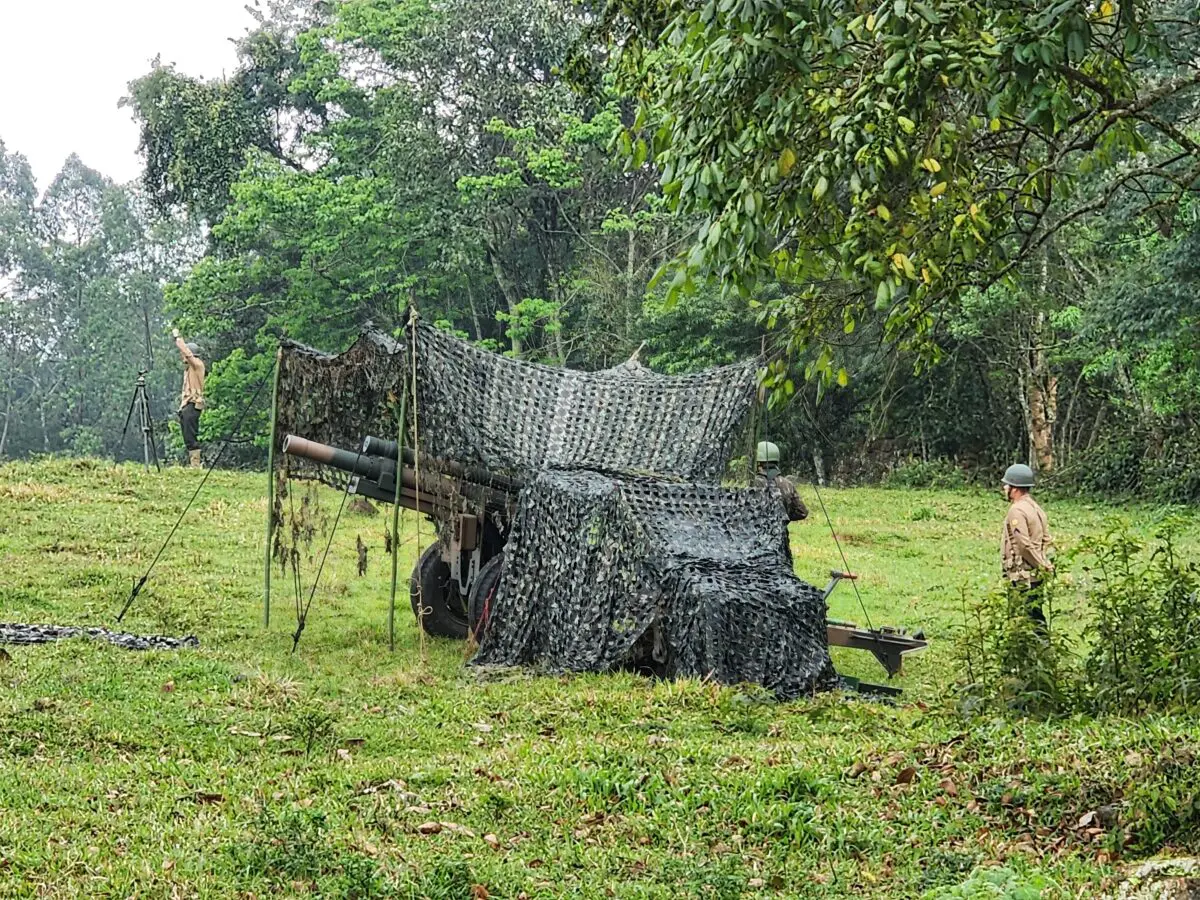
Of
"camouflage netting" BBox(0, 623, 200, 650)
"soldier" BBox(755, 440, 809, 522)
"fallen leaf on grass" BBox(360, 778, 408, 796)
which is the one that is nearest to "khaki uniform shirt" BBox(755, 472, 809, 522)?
"soldier" BBox(755, 440, 809, 522)

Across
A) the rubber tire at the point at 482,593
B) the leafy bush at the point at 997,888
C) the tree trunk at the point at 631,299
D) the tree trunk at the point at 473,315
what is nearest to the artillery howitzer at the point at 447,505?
the rubber tire at the point at 482,593

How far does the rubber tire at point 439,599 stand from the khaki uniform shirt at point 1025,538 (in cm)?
546

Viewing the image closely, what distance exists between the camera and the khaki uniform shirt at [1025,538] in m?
10.6

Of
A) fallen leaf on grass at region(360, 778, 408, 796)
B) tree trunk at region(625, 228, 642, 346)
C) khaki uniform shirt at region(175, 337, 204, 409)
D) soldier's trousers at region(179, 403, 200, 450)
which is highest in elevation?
tree trunk at region(625, 228, 642, 346)

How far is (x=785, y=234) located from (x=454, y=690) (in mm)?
5217

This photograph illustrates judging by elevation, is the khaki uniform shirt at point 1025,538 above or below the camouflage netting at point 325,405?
below

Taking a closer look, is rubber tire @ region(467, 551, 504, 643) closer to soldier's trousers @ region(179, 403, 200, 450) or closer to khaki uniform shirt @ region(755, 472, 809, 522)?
khaki uniform shirt @ region(755, 472, 809, 522)

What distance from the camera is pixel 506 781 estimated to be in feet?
23.3

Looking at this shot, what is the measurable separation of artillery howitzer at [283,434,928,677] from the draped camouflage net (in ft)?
0.37

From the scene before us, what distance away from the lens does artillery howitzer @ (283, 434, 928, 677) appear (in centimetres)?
1258

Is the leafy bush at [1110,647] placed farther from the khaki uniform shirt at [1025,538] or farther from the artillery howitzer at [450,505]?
the artillery howitzer at [450,505]

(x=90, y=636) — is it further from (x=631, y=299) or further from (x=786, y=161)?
(x=631, y=299)

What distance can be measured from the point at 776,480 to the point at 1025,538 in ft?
9.29

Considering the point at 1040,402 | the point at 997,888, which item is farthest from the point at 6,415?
the point at 997,888
